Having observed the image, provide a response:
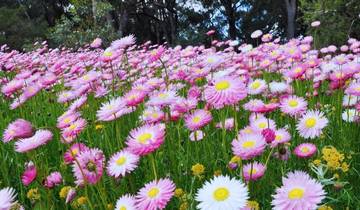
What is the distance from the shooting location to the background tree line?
14398mm

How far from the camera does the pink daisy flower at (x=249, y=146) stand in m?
1.17

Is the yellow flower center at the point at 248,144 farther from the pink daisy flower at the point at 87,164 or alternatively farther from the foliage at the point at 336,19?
the foliage at the point at 336,19

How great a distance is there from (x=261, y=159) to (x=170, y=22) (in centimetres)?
1965

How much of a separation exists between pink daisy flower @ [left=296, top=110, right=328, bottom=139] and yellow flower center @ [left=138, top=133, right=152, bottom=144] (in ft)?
1.68

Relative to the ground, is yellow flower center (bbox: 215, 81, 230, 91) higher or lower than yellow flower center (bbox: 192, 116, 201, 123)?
higher

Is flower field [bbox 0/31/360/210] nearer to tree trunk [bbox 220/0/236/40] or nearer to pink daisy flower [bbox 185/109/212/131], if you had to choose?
pink daisy flower [bbox 185/109/212/131]

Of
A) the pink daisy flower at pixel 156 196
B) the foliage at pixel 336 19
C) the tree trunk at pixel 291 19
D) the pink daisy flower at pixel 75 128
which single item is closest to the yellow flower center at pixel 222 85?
the pink daisy flower at pixel 156 196

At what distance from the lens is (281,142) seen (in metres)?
1.45

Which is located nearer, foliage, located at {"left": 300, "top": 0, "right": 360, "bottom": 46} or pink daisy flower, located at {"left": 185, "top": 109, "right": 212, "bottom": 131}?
pink daisy flower, located at {"left": 185, "top": 109, "right": 212, "bottom": 131}

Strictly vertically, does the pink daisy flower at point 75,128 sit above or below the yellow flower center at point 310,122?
above

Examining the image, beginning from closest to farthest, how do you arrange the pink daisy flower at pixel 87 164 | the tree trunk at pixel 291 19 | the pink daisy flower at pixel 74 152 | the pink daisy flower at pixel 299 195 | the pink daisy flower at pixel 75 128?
the pink daisy flower at pixel 299 195, the pink daisy flower at pixel 87 164, the pink daisy flower at pixel 74 152, the pink daisy flower at pixel 75 128, the tree trunk at pixel 291 19

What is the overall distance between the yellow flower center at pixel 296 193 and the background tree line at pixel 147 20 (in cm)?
1137

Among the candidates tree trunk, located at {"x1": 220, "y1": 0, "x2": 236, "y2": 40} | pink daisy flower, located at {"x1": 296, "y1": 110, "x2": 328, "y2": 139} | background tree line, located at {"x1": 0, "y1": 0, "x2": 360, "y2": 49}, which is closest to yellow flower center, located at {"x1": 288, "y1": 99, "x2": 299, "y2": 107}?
pink daisy flower, located at {"x1": 296, "y1": 110, "x2": 328, "y2": 139}

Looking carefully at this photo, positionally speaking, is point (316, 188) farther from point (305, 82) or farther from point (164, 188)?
point (305, 82)
